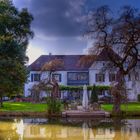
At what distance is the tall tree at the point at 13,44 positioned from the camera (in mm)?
33781

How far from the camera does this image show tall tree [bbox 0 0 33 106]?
33781mm

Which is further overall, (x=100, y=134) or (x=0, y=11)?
(x=0, y=11)

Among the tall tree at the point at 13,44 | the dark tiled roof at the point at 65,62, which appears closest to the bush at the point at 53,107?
the tall tree at the point at 13,44

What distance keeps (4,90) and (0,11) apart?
6934mm

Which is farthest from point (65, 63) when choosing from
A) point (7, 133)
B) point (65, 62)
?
point (7, 133)

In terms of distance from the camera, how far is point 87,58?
3231cm

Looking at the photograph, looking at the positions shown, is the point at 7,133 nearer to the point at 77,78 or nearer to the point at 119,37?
the point at 119,37

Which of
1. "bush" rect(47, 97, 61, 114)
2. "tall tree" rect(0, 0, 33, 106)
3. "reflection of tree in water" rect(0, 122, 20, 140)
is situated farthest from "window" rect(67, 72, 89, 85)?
"reflection of tree in water" rect(0, 122, 20, 140)

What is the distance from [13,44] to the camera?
35219 millimetres

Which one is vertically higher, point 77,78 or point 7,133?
point 77,78

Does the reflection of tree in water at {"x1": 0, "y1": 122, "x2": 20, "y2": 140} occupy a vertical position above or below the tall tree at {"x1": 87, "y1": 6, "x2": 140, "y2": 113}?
below

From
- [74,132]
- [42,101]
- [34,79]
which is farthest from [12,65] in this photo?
[34,79]

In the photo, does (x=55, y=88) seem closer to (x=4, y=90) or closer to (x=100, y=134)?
(x=4, y=90)

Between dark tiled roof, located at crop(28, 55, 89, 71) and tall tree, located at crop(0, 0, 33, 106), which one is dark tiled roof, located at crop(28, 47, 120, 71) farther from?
tall tree, located at crop(0, 0, 33, 106)
